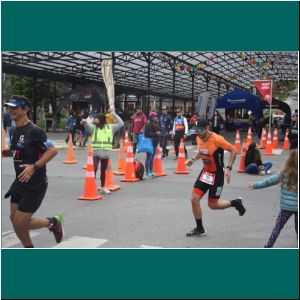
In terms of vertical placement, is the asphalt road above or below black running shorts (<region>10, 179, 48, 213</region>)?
below

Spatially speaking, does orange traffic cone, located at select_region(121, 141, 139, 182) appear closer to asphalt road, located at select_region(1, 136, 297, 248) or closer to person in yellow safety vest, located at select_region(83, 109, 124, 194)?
asphalt road, located at select_region(1, 136, 297, 248)

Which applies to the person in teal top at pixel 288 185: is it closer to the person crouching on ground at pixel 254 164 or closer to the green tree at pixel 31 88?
the person crouching on ground at pixel 254 164

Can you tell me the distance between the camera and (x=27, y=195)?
14.6 ft

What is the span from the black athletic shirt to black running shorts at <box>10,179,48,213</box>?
7 cm

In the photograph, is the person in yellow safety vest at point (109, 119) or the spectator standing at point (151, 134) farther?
the spectator standing at point (151, 134)

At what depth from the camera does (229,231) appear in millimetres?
6266

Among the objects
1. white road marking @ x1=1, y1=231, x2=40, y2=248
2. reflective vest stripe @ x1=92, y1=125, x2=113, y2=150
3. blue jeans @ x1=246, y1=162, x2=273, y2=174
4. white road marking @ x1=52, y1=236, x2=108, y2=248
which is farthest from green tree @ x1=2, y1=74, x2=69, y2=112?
white road marking @ x1=52, y1=236, x2=108, y2=248

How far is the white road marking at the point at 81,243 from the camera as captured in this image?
558cm

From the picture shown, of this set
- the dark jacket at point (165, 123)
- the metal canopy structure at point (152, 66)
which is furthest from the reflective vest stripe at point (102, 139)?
the metal canopy structure at point (152, 66)

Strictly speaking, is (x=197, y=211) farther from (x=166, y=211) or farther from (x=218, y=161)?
(x=166, y=211)

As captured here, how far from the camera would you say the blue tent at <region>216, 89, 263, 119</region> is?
31297 millimetres

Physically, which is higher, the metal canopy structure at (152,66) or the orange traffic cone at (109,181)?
the metal canopy structure at (152,66)

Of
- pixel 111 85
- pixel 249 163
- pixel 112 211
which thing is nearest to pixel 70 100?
pixel 111 85

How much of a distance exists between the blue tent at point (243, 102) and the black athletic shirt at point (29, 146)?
92.8 ft
